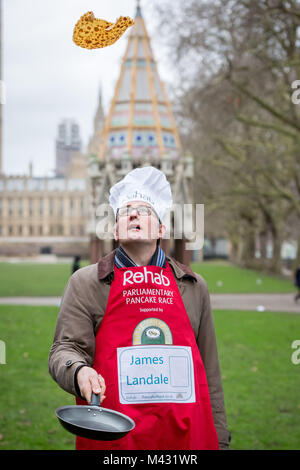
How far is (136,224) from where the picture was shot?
2.70 metres

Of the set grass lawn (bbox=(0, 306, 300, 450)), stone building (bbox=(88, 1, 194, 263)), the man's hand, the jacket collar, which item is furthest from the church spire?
the man's hand

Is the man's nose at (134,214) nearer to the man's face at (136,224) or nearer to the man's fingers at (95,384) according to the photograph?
the man's face at (136,224)

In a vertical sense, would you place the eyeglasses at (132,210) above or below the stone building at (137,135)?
below

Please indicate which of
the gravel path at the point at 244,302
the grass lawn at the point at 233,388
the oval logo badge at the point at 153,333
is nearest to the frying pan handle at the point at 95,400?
the oval logo badge at the point at 153,333

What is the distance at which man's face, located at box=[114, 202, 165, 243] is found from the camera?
106 inches

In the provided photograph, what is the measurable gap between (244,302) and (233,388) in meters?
11.0

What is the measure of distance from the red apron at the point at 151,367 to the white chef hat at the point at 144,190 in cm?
32

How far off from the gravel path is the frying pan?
577 inches

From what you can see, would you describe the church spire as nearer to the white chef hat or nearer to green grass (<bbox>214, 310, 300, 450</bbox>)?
green grass (<bbox>214, 310, 300, 450</bbox>)

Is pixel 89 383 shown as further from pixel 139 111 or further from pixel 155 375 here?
pixel 139 111

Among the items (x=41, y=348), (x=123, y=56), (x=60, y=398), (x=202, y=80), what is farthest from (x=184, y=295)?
(x=202, y=80)

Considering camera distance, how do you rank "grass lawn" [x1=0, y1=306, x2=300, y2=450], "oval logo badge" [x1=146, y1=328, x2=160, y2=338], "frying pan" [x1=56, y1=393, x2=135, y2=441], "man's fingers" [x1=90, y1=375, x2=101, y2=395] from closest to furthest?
"frying pan" [x1=56, y1=393, x2=135, y2=441]
"man's fingers" [x1=90, y1=375, x2=101, y2=395]
"oval logo badge" [x1=146, y1=328, x2=160, y2=338]
"grass lawn" [x1=0, y1=306, x2=300, y2=450]

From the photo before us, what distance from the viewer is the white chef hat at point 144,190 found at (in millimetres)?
2783

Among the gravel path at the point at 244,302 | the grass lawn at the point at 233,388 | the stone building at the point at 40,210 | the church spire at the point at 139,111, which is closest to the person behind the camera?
the grass lawn at the point at 233,388
